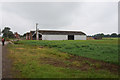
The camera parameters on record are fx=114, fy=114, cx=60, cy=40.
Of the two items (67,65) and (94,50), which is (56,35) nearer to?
(94,50)

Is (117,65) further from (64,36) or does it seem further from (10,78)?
(64,36)

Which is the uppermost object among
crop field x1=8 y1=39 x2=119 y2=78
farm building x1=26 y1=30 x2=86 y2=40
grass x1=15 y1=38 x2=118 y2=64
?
farm building x1=26 y1=30 x2=86 y2=40

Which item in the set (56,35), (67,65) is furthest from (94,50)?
(56,35)

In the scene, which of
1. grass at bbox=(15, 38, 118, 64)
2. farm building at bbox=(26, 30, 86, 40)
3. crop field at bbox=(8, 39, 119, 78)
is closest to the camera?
crop field at bbox=(8, 39, 119, 78)

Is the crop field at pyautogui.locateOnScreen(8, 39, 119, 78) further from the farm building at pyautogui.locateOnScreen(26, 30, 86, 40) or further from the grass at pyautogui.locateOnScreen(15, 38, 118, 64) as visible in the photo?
the farm building at pyautogui.locateOnScreen(26, 30, 86, 40)

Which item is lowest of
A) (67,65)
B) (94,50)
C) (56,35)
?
(67,65)

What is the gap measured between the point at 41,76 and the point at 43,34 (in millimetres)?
40403

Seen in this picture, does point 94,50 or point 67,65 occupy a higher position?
point 94,50

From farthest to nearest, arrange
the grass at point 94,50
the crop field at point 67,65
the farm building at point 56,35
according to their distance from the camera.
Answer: the farm building at point 56,35, the grass at point 94,50, the crop field at point 67,65

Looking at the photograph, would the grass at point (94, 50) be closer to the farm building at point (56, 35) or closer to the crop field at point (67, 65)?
the crop field at point (67, 65)

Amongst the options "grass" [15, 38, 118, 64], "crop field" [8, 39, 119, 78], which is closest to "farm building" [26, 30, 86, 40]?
"grass" [15, 38, 118, 64]

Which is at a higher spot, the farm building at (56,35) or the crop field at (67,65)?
the farm building at (56,35)

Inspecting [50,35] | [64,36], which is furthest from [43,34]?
[64,36]

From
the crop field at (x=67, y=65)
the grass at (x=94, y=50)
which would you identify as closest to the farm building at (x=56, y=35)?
the grass at (x=94, y=50)
